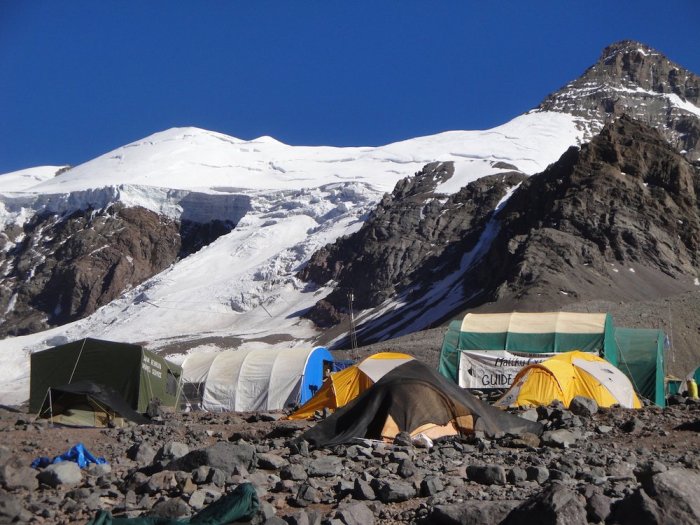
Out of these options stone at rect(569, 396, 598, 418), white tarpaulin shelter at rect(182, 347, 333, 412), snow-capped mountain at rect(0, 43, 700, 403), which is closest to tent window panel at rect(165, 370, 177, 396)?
white tarpaulin shelter at rect(182, 347, 333, 412)

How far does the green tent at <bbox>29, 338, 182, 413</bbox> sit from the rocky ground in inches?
327

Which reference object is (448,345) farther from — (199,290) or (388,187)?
(388,187)

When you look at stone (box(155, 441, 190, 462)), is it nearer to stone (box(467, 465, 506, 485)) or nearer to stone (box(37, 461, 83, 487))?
stone (box(37, 461, 83, 487))

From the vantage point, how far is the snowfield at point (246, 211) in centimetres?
10938

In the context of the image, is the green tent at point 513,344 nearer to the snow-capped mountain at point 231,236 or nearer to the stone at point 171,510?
the stone at point 171,510

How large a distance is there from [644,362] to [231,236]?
390 ft

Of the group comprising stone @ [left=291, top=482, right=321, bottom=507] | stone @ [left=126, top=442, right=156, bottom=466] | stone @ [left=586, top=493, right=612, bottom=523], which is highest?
stone @ [left=586, top=493, right=612, bottom=523]

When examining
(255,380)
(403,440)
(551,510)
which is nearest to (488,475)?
(551,510)

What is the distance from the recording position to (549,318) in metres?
29.0

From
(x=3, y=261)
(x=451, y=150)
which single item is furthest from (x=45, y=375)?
(x=451, y=150)

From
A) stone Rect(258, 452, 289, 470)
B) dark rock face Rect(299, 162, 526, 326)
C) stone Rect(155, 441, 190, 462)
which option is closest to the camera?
stone Rect(258, 452, 289, 470)

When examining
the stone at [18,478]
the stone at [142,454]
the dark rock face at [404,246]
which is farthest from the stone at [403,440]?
the dark rock face at [404,246]

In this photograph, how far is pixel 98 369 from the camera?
24875 mm

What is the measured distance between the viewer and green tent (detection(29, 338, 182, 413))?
80.9 ft
